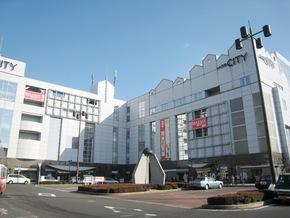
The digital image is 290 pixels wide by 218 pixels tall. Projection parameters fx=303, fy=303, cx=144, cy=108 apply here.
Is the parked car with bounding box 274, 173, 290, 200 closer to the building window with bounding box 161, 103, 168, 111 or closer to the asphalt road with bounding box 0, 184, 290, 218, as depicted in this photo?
the asphalt road with bounding box 0, 184, 290, 218

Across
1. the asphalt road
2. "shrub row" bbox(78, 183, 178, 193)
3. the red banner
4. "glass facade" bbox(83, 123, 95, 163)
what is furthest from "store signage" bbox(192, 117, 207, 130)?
the asphalt road

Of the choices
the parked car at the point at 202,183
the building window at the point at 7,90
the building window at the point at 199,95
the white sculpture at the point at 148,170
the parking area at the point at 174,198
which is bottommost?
the parking area at the point at 174,198

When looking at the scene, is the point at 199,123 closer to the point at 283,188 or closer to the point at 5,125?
the point at 5,125

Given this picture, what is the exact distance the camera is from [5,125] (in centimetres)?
6581

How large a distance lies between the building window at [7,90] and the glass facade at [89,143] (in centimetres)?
2086

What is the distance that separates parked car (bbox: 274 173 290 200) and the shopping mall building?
3707cm

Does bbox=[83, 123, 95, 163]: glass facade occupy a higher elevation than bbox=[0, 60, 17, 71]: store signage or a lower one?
lower

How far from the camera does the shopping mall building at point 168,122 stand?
58.1 m

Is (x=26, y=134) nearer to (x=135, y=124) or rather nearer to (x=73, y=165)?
(x=73, y=165)

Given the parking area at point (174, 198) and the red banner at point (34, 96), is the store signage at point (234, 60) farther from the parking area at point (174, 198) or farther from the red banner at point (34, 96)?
the red banner at point (34, 96)

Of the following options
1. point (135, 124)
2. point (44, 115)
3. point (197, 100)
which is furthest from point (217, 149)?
point (44, 115)

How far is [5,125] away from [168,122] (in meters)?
37.3

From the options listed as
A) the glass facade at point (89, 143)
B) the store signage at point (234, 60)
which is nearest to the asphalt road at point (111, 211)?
the store signage at point (234, 60)

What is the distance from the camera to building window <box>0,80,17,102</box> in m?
67.1
